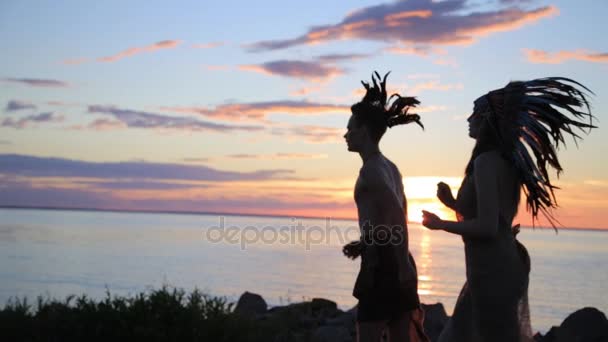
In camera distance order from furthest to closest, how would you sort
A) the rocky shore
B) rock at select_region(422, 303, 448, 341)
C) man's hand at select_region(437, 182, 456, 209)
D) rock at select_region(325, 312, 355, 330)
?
rock at select_region(325, 312, 355, 330), rock at select_region(422, 303, 448, 341), the rocky shore, man's hand at select_region(437, 182, 456, 209)

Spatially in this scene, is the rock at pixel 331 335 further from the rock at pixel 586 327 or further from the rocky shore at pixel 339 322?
the rock at pixel 586 327

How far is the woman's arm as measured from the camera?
4852mm

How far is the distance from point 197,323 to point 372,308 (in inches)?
138

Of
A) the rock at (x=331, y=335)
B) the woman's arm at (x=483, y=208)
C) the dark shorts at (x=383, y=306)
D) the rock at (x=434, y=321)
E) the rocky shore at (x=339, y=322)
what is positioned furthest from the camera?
the rock at (x=434, y=321)

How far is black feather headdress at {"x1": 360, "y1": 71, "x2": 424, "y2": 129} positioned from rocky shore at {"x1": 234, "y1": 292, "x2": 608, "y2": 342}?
161 inches

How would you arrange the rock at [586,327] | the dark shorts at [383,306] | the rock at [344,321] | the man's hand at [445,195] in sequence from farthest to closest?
the rock at [344,321], the rock at [586,327], the dark shorts at [383,306], the man's hand at [445,195]

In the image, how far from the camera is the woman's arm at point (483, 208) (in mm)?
4852

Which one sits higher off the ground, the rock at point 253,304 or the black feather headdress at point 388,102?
the black feather headdress at point 388,102

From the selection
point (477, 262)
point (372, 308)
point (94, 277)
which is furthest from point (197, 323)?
point (94, 277)

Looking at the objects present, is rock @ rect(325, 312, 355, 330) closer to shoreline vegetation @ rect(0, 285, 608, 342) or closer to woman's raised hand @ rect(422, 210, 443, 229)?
shoreline vegetation @ rect(0, 285, 608, 342)

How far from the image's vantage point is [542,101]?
5.11 m

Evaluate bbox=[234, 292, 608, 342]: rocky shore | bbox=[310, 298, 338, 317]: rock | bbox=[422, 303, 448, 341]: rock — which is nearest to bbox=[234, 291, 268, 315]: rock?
bbox=[234, 292, 608, 342]: rocky shore

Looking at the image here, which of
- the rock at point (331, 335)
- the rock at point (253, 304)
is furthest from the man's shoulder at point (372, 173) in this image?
the rock at point (253, 304)

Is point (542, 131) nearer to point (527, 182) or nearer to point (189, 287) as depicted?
point (527, 182)
